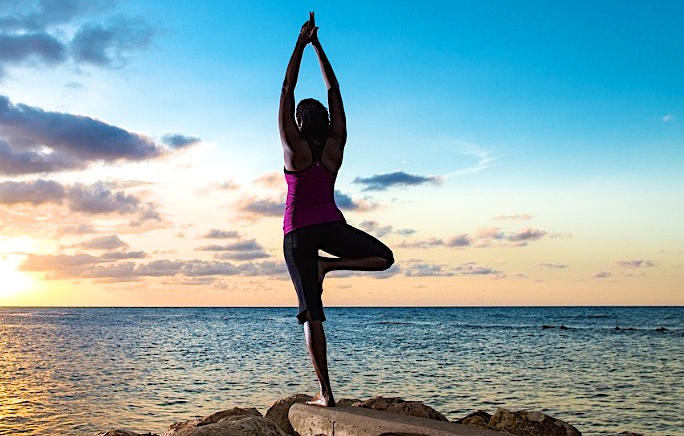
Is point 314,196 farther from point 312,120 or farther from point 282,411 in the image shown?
point 282,411

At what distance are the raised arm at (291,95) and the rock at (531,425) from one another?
13.3ft

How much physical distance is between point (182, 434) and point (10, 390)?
1795 cm

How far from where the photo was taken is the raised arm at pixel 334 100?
583 centimetres

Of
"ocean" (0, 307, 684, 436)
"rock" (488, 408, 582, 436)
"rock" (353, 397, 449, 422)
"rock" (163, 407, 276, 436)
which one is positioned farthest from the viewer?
"ocean" (0, 307, 684, 436)

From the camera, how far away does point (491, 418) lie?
7934mm

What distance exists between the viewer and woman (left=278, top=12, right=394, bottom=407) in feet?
18.6

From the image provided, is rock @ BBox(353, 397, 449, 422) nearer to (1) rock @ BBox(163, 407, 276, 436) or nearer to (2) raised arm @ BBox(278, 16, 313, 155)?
(1) rock @ BBox(163, 407, 276, 436)

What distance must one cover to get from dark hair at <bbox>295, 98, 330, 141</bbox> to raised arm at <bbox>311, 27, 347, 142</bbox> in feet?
0.20

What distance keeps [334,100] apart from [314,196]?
846 mm

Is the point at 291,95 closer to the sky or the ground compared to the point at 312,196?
closer to the sky

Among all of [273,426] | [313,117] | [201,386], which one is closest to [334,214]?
[313,117]

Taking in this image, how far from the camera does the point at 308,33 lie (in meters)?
5.64

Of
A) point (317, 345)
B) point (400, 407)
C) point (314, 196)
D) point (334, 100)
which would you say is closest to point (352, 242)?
point (314, 196)

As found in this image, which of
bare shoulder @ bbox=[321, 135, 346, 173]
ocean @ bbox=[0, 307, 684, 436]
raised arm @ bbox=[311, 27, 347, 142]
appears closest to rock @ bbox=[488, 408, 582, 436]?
bare shoulder @ bbox=[321, 135, 346, 173]
